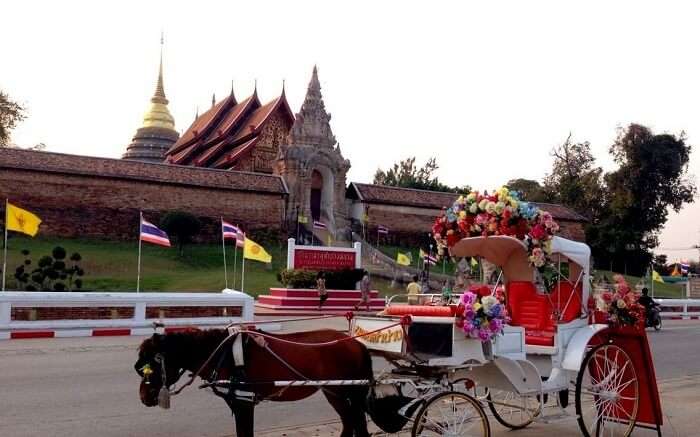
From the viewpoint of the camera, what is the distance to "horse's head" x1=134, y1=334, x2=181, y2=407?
4.41m

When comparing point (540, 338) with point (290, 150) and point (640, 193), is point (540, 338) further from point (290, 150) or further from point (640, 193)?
point (640, 193)

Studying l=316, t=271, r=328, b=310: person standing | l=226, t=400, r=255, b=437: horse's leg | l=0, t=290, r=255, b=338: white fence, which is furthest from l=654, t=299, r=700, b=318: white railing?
l=226, t=400, r=255, b=437: horse's leg

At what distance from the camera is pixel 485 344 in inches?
226

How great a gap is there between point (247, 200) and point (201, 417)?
3152 centimetres

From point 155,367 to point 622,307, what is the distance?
459cm

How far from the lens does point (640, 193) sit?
52438 millimetres

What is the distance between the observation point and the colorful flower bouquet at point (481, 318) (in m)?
5.49

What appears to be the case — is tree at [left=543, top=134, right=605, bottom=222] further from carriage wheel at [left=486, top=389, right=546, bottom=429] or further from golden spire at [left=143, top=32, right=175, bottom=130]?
carriage wheel at [left=486, top=389, right=546, bottom=429]

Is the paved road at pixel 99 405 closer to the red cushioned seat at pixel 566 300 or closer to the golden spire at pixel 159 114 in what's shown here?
the red cushioned seat at pixel 566 300

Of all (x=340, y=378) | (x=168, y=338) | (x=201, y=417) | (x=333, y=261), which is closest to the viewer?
(x=168, y=338)

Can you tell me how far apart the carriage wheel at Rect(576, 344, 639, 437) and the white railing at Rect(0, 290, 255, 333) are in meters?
8.76

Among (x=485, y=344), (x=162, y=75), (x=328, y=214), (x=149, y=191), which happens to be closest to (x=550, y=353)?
(x=485, y=344)

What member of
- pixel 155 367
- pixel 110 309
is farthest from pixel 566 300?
pixel 110 309

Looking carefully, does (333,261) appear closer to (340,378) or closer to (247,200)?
(247,200)
